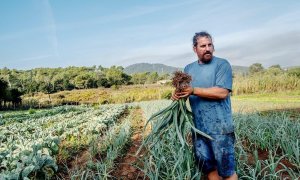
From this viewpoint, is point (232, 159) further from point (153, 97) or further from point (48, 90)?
point (48, 90)

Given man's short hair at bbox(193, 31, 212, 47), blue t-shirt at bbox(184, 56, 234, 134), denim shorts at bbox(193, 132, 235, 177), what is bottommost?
denim shorts at bbox(193, 132, 235, 177)

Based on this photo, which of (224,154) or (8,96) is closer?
(224,154)

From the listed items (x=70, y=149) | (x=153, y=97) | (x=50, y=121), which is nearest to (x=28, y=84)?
(x=153, y=97)

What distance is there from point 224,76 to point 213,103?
238mm

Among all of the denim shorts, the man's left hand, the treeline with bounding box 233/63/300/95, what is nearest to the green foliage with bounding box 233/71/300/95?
the treeline with bounding box 233/63/300/95

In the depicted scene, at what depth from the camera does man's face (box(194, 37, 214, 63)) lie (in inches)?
106

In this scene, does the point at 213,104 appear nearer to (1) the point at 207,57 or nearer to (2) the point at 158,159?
(1) the point at 207,57

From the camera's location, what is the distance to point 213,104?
8.99ft

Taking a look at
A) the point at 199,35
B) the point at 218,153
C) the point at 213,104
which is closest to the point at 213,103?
the point at 213,104

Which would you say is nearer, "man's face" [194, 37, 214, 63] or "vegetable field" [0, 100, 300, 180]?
"man's face" [194, 37, 214, 63]

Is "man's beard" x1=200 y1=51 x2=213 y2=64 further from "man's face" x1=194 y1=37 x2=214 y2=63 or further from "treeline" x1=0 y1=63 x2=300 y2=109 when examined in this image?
"treeline" x1=0 y1=63 x2=300 y2=109

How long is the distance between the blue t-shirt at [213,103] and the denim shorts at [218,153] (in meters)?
0.07

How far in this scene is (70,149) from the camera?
20.1ft

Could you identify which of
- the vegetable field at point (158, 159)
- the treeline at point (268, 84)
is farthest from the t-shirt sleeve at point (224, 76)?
the treeline at point (268, 84)
